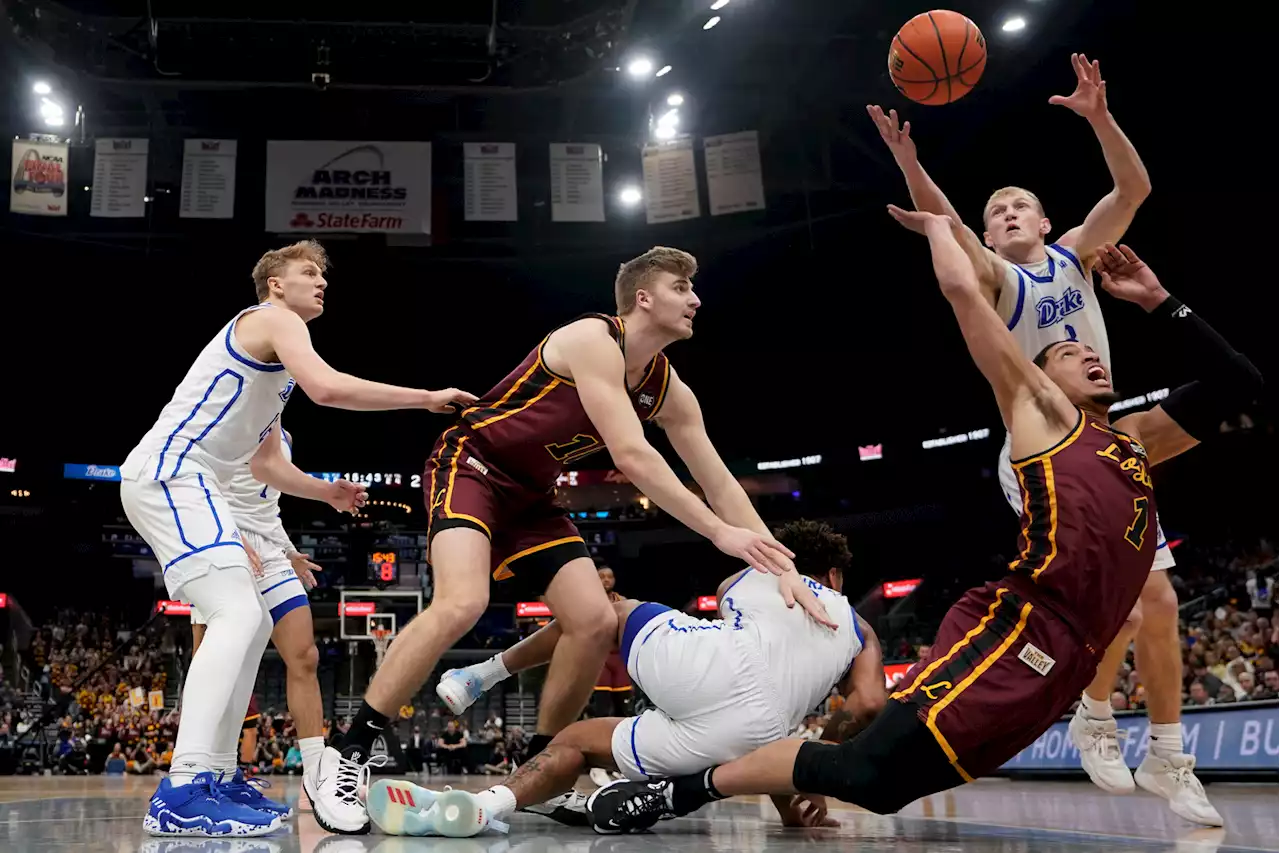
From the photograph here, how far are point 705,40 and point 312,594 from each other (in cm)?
1784

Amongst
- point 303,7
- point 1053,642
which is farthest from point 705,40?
point 1053,642

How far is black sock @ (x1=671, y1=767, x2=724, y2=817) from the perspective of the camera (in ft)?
11.9

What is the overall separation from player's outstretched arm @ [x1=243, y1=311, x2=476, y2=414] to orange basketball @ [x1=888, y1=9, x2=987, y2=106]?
10.8 ft

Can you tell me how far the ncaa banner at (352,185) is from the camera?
17.8 meters

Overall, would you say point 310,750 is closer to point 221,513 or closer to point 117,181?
point 221,513

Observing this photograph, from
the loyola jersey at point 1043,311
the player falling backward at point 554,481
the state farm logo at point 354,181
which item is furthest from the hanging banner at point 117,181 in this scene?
the loyola jersey at point 1043,311

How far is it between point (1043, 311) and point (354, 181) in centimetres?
1495

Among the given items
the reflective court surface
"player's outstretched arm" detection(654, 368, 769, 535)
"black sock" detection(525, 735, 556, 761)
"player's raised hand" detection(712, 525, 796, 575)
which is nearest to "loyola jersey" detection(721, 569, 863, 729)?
"player's raised hand" detection(712, 525, 796, 575)

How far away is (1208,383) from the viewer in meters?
4.19

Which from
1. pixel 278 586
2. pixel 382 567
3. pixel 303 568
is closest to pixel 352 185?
pixel 382 567

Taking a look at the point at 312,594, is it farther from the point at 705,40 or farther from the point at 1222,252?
the point at 1222,252

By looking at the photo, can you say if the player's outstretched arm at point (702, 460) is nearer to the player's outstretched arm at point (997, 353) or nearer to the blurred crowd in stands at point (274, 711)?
the player's outstretched arm at point (997, 353)

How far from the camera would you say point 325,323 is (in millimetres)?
26422

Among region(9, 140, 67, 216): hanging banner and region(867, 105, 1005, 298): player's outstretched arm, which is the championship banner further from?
region(9, 140, 67, 216): hanging banner
